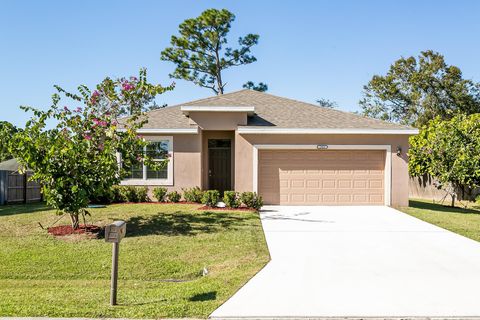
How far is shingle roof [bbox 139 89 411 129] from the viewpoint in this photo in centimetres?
1608

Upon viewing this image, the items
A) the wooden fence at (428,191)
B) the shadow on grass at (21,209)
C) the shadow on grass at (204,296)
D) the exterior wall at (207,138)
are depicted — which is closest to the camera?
the shadow on grass at (204,296)

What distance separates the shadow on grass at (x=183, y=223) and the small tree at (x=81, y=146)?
1.52 metres

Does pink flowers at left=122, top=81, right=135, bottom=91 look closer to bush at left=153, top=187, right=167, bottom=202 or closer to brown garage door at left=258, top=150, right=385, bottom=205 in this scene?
bush at left=153, top=187, right=167, bottom=202

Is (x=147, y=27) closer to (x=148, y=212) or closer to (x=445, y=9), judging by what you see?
(x=148, y=212)

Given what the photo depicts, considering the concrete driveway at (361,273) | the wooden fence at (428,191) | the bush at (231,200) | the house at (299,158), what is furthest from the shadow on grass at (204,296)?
the wooden fence at (428,191)

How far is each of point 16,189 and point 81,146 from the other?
1048cm

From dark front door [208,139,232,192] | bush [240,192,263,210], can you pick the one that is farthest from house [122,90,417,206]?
bush [240,192,263,210]

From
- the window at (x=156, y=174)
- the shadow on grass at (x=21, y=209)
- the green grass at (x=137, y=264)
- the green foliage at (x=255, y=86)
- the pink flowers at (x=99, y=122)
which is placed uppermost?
the green foliage at (x=255, y=86)

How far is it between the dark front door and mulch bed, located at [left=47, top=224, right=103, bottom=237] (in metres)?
7.47

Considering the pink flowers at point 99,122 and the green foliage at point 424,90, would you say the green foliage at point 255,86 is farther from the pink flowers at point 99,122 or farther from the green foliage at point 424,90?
the pink flowers at point 99,122

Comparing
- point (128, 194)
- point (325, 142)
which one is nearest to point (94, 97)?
point (128, 194)

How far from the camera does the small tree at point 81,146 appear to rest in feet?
32.5

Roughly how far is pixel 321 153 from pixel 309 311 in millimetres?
11077

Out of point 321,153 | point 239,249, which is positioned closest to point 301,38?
point 321,153
